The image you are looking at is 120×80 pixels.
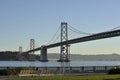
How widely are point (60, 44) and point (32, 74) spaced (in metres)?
62.9

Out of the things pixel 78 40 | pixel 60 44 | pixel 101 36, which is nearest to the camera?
pixel 101 36

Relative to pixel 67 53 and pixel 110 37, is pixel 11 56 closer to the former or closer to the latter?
pixel 67 53

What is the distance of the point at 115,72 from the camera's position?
37.4 meters

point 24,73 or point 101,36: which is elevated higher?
point 101,36

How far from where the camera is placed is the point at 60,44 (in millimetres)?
98688

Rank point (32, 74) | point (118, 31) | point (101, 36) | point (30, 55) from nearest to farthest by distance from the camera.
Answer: point (32, 74)
point (118, 31)
point (101, 36)
point (30, 55)

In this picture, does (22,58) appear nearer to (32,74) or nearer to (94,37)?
(94,37)

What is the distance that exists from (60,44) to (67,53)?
15.2 ft

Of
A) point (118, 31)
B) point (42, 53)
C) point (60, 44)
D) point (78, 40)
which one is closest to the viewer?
point (118, 31)

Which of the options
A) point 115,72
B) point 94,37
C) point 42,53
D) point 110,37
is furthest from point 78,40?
point 115,72

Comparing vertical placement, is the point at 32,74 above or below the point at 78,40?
below

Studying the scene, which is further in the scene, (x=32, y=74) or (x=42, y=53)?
(x=42, y=53)

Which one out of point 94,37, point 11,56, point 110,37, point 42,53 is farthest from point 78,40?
point 11,56

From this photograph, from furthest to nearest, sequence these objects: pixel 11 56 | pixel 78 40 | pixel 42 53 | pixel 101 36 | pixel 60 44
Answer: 1. pixel 11 56
2. pixel 42 53
3. pixel 60 44
4. pixel 78 40
5. pixel 101 36
